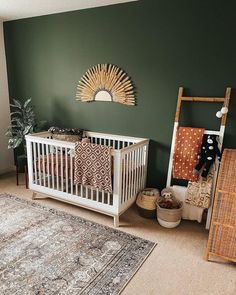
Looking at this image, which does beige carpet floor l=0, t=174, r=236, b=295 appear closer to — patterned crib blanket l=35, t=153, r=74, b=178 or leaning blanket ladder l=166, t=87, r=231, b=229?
leaning blanket ladder l=166, t=87, r=231, b=229

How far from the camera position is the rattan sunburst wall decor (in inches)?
123

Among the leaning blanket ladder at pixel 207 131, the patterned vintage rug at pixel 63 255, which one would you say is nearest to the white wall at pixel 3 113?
the patterned vintage rug at pixel 63 255

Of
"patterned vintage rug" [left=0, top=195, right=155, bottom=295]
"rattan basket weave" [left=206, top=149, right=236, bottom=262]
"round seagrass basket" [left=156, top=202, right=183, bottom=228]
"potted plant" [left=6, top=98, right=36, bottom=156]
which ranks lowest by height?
"patterned vintage rug" [left=0, top=195, right=155, bottom=295]

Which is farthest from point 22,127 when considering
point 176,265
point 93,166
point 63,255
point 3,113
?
point 176,265

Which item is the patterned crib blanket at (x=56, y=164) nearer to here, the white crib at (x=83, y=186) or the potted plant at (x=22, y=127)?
the white crib at (x=83, y=186)

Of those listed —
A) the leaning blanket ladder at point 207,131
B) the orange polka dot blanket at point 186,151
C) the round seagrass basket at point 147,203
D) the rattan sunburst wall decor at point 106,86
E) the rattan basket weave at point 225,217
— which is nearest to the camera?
the rattan basket weave at point 225,217

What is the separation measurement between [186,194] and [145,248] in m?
0.83

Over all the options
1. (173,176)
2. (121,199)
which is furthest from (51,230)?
(173,176)

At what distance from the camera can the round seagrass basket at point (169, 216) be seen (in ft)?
8.50

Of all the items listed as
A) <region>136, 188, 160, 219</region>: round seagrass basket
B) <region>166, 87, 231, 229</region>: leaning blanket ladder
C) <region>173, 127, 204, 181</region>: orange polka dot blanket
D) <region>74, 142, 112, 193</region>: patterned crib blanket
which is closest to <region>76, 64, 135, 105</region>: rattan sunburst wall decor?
<region>166, 87, 231, 229</region>: leaning blanket ladder

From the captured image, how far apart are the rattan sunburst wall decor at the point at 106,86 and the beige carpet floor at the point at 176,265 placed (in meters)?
1.52

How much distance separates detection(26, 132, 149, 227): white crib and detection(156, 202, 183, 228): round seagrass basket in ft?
1.32

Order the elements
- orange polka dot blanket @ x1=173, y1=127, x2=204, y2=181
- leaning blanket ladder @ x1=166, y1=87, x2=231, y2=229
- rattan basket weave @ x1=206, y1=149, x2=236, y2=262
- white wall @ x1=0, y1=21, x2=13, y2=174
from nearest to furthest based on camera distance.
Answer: rattan basket weave @ x1=206, y1=149, x2=236, y2=262 → leaning blanket ladder @ x1=166, y1=87, x2=231, y2=229 → orange polka dot blanket @ x1=173, y1=127, x2=204, y2=181 → white wall @ x1=0, y1=21, x2=13, y2=174

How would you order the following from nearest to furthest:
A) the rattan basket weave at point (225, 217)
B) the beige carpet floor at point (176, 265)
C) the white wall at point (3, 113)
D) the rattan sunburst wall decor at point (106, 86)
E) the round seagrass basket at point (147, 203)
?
the beige carpet floor at point (176, 265), the rattan basket weave at point (225, 217), the round seagrass basket at point (147, 203), the rattan sunburst wall decor at point (106, 86), the white wall at point (3, 113)
